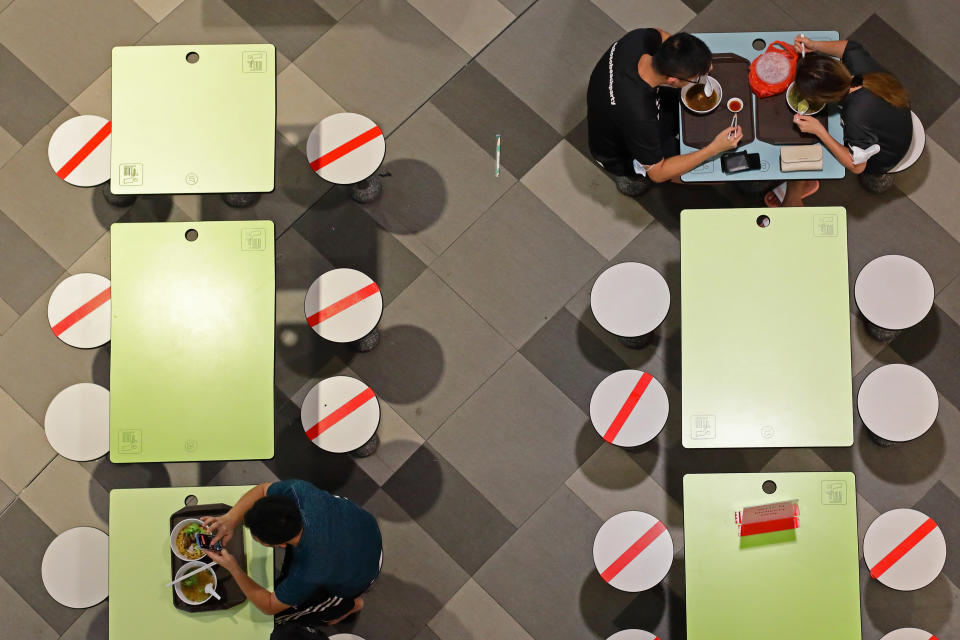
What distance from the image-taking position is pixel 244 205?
19.2 feet

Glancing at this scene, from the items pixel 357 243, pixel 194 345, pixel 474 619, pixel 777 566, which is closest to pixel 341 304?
pixel 357 243

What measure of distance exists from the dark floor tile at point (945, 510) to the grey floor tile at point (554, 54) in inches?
126

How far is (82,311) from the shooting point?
530 centimetres

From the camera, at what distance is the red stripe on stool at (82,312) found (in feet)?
17.3

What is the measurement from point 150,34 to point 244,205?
4.52 feet

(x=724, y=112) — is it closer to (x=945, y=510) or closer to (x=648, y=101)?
(x=648, y=101)

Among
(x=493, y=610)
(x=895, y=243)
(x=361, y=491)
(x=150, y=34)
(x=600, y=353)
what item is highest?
(x=150, y=34)

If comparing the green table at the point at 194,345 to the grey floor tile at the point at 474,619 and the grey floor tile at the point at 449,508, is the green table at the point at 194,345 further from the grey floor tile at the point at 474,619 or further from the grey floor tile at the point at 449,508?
the grey floor tile at the point at 474,619

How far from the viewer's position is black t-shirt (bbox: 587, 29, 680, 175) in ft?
15.6

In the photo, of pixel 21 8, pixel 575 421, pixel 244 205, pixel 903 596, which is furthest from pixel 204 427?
pixel 903 596

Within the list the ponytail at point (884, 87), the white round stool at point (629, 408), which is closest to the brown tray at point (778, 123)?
the ponytail at point (884, 87)

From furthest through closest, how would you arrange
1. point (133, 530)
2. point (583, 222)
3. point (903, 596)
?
1. point (583, 222)
2. point (903, 596)
3. point (133, 530)

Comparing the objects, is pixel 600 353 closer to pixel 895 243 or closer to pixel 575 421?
pixel 575 421

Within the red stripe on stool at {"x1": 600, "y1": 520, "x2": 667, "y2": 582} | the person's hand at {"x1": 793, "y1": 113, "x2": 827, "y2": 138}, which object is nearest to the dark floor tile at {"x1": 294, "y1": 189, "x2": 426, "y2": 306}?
the red stripe on stool at {"x1": 600, "y1": 520, "x2": 667, "y2": 582}
